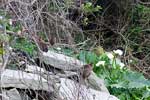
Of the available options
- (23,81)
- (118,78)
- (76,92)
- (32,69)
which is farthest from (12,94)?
(118,78)

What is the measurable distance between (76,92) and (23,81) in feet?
1.31

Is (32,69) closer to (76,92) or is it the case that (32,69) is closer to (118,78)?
(76,92)

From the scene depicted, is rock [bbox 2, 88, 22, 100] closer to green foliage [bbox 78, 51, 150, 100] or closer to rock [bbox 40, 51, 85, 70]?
rock [bbox 40, 51, 85, 70]

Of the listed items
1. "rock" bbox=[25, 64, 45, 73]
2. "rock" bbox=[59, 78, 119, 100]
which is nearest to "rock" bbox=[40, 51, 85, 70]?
"rock" bbox=[59, 78, 119, 100]

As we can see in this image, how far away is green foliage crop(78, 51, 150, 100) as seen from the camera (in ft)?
13.1

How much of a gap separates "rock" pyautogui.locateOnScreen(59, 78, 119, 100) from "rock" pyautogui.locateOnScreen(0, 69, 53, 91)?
15 cm

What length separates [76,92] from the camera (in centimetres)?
308

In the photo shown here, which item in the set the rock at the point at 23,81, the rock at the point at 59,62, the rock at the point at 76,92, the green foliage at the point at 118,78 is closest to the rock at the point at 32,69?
the rock at the point at 23,81

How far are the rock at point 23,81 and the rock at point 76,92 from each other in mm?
150

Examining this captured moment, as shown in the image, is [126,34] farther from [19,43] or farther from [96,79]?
[19,43]

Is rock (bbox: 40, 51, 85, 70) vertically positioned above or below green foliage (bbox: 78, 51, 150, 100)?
above

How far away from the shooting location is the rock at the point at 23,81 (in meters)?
2.99

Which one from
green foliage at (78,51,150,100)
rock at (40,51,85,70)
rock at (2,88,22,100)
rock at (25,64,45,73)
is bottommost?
green foliage at (78,51,150,100)

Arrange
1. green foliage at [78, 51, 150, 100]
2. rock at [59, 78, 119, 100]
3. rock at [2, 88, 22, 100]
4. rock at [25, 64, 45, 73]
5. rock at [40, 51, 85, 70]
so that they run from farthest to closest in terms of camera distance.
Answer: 1. green foliage at [78, 51, 150, 100]
2. rock at [40, 51, 85, 70]
3. rock at [25, 64, 45, 73]
4. rock at [59, 78, 119, 100]
5. rock at [2, 88, 22, 100]
